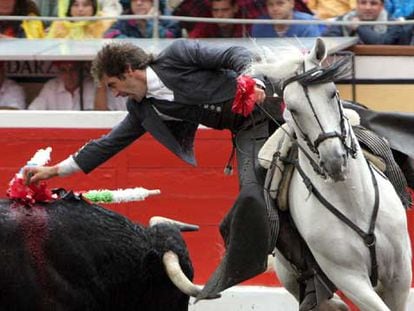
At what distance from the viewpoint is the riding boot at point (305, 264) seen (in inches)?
233

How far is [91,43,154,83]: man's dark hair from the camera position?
5.91m

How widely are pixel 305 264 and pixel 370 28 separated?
93.4 inches

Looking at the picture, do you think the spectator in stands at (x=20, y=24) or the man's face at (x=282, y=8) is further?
the spectator in stands at (x=20, y=24)

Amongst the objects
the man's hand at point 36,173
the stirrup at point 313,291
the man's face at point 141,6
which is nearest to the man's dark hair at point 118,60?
the man's hand at point 36,173

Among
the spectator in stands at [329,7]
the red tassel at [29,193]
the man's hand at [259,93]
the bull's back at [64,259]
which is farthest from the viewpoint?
the spectator in stands at [329,7]

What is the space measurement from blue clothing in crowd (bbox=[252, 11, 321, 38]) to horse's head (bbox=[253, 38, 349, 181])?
2.29 metres

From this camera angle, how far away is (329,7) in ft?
26.1

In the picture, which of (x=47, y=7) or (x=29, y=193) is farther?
(x=47, y=7)

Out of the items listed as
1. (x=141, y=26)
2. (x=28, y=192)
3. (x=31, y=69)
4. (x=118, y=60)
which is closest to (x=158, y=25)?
(x=141, y=26)

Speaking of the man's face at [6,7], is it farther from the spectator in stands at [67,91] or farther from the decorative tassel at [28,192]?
the decorative tassel at [28,192]

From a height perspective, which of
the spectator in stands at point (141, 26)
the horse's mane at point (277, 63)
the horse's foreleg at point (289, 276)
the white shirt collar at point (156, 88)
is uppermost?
the horse's mane at point (277, 63)

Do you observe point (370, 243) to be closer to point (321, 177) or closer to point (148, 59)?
point (321, 177)

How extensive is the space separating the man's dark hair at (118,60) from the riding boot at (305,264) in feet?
3.15

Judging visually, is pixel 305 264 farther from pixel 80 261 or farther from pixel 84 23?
pixel 84 23
